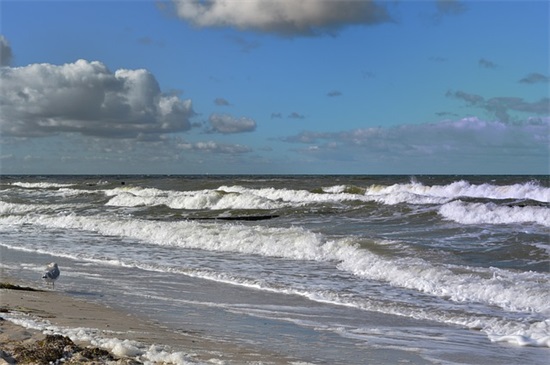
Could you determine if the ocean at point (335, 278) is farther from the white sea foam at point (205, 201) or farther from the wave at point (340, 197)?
the white sea foam at point (205, 201)

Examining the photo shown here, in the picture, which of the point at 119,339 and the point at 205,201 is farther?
the point at 205,201

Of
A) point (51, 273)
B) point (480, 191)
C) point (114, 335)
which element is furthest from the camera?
point (480, 191)

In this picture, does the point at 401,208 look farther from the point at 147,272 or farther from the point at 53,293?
the point at 53,293

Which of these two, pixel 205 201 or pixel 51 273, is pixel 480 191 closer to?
pixel 205 201

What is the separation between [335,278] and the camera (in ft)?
39.0

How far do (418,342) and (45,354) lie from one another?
4.01 meters

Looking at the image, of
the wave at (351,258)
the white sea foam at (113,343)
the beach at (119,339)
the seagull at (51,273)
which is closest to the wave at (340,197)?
the wave at (351,258)

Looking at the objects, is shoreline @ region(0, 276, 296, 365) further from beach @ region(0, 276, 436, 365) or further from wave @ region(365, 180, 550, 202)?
wave @ region(365, 180, 550, 202)

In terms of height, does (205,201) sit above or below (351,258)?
above

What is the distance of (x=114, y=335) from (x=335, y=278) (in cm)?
588

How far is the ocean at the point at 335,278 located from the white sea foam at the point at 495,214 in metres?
0.06

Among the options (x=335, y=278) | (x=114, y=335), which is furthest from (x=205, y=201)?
(x=114, y=335)

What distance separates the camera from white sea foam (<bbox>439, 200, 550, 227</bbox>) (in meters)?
20.8

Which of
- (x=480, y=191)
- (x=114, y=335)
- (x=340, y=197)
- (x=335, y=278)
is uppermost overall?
(x=480, y=191)
